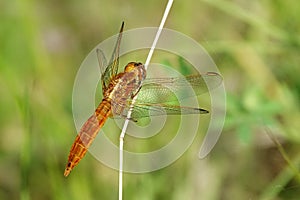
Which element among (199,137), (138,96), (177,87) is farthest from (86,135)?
(199,137)

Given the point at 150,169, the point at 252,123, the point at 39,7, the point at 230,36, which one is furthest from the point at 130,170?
the point at 39,7

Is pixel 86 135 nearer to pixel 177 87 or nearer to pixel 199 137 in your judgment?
pixel 177 87

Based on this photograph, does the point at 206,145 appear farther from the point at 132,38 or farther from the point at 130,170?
the point at 132,38

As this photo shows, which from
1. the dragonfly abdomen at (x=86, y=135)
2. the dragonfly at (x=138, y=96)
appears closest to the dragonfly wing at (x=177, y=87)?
the dragonfly at (x=138, y=96)

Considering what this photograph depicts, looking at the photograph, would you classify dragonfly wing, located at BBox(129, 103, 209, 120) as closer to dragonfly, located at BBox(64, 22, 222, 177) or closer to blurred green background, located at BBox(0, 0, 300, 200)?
dragonfly, located at BBox(64, 22, 222, 177)

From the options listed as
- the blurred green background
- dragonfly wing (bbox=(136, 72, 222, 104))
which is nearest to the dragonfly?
dragonfly wing (bbox=(136, 72, 222, 104))

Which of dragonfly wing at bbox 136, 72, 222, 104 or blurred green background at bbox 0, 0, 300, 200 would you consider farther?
blurred green background at bbox 0, 0, 300, 200

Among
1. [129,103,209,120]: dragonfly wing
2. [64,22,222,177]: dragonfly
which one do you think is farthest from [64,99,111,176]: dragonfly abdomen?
[129,103,209,120]: dragonfly wing

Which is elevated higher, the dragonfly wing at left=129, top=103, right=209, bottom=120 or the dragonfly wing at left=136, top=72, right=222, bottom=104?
the dragonfly wing at left=136, top=72, right=222, bottom=104
